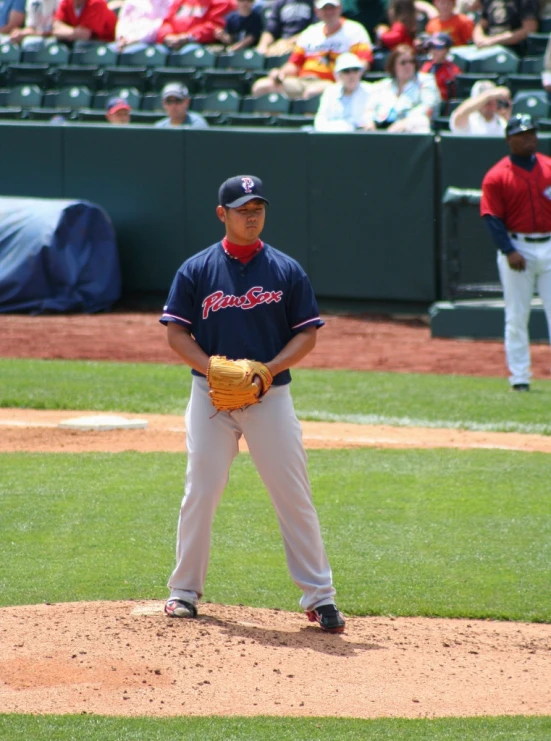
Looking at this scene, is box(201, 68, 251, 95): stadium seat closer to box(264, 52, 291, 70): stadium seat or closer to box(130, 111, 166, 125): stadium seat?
box(264, 52, 291, 70): stadium seat

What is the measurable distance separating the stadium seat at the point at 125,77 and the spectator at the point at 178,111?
2.01 metres

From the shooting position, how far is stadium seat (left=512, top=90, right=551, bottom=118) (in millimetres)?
13297

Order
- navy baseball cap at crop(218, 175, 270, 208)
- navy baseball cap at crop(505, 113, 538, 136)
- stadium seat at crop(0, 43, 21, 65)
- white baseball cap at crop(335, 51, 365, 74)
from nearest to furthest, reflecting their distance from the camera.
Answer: navy baseball cap at crop(218, 175, 270, 208)
navy baseball cap at crop(505, 113, 538, 136)
white baseball cap at crop(335, 51, 365, 74)
stadium seat at crop(0, 43, 21, 65)

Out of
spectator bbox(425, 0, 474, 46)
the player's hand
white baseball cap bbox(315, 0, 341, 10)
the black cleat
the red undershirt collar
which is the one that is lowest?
the black cleat

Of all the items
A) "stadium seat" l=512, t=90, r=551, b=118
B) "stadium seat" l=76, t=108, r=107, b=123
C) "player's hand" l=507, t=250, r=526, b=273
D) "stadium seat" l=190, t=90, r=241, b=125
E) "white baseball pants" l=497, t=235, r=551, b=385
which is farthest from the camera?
"stadium seat" l=76, t=108, r=107, b=123

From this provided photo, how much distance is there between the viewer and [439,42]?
45.8ft

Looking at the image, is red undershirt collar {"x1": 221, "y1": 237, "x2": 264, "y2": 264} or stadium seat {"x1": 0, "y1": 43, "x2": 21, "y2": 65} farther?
Result: stadium seat {"x1": 0, "y1": 43, "x2": 21, "y2": 65}

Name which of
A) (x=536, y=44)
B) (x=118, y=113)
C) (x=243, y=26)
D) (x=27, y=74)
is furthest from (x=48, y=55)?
(x=536, y=44)

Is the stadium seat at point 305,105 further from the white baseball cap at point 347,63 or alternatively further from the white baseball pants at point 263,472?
the white baseball pants at point 263,472

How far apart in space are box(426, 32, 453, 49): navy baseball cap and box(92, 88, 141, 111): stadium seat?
413 centimetres

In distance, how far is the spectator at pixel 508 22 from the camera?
14820 mm

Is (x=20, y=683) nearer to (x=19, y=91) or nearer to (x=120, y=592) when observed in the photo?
(x=120, y=592)

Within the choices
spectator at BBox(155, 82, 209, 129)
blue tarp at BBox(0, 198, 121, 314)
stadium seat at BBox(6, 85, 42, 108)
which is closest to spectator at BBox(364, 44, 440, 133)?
spectator at BBox(155, 82, 209, 129)

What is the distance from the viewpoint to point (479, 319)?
12.5m
